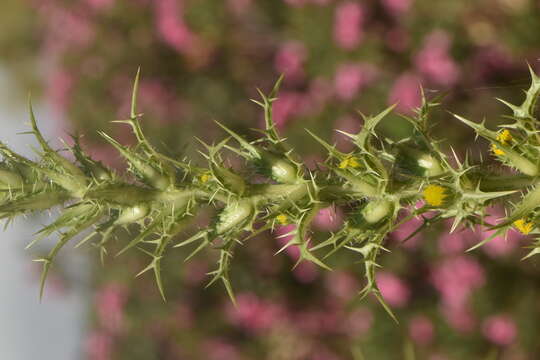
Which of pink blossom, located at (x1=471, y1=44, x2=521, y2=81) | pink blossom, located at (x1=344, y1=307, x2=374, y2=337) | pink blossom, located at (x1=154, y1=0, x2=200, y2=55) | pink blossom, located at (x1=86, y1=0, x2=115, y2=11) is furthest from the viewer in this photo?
pink blossom, located at (x1=86, y1=0, x2=115, y2=11)

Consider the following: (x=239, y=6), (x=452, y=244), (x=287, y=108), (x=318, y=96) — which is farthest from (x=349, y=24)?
(x=452, y=244)

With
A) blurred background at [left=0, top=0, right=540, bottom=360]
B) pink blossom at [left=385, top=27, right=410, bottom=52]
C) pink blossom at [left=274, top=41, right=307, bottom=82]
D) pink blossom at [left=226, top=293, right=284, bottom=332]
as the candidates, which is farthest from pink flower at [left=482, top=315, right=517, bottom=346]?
pink blossom at [left=274, top=41, right=307, bottom=82]

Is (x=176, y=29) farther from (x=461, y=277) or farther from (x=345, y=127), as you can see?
(x=461, y=277)

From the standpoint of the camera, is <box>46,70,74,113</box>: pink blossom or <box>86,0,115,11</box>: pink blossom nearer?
<box>86,0,115,11</box>: pink blossom

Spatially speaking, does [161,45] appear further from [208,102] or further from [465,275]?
[465,275]

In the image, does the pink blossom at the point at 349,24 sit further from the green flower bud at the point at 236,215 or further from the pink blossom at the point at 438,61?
the green flower bud at the point at 236,215

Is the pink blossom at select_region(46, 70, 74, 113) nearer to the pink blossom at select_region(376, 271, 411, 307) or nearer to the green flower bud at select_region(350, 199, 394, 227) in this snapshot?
the pink blossom at select_region(376, 271, 411, 307)
